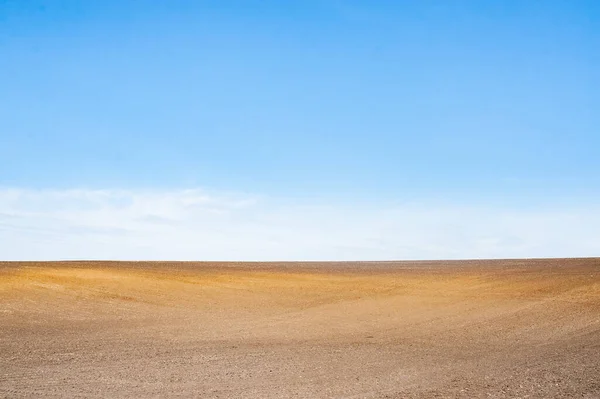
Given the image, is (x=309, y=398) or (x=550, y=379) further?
(x=550, y=379)

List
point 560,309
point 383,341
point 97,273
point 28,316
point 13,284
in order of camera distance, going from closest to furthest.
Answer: point 383,341, point 28,316, point 560,309, point 13,284, point 97,273

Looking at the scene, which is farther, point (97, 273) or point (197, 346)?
point (97, 273)

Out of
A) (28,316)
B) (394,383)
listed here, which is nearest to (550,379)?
(394,383)

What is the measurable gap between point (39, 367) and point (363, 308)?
17878 mm

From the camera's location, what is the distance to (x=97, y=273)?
135 ft

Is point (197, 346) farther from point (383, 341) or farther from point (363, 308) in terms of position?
point (363, 308)

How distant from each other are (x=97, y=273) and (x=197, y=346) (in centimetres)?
2248

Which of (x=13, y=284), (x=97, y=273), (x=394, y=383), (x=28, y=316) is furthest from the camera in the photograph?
(x=97, y=273)

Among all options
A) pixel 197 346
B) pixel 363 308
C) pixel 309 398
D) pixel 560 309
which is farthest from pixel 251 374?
pixel 560 309

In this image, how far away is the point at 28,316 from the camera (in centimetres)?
2645

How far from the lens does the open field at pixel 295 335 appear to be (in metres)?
14.7

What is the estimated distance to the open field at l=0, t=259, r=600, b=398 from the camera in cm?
1469

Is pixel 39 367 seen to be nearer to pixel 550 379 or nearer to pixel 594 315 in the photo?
pixel 550 379

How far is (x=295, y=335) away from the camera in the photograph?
23453 millimetres
